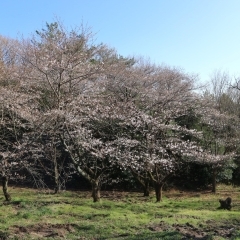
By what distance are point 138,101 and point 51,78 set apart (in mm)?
5537

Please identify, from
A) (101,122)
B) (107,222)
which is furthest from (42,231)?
(101,122)

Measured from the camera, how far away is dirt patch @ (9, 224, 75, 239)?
6409 millimetres

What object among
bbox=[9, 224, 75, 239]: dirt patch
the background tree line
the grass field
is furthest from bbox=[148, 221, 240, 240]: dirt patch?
the background tree line

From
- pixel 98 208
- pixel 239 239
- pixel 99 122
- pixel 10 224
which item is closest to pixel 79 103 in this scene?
pixel 99 122

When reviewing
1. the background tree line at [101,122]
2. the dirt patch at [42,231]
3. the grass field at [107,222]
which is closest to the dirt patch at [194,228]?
the grass field at [107,222]

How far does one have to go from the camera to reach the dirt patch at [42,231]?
6409 millimetres

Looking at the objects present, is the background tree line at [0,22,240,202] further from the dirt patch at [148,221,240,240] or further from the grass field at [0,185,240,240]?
the dirt patch at [148,221,240,240]

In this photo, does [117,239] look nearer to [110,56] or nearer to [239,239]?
[239,239]

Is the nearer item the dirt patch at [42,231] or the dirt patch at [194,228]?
the dirt patch at [42,231]

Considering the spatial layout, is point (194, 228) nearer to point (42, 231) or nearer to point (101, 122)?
point (42, 231)

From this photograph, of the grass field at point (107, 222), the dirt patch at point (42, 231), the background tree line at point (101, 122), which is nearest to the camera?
the dirt patch at point (42, 231)

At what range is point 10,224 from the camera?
24.4 feet

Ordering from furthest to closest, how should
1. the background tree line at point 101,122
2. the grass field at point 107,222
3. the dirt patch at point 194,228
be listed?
the background tree line at point 101,122
the dirt patch at point 194,228
the grass field at point 107,222

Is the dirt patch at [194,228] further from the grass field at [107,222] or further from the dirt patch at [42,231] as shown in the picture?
the dirt patch at [42,231]
